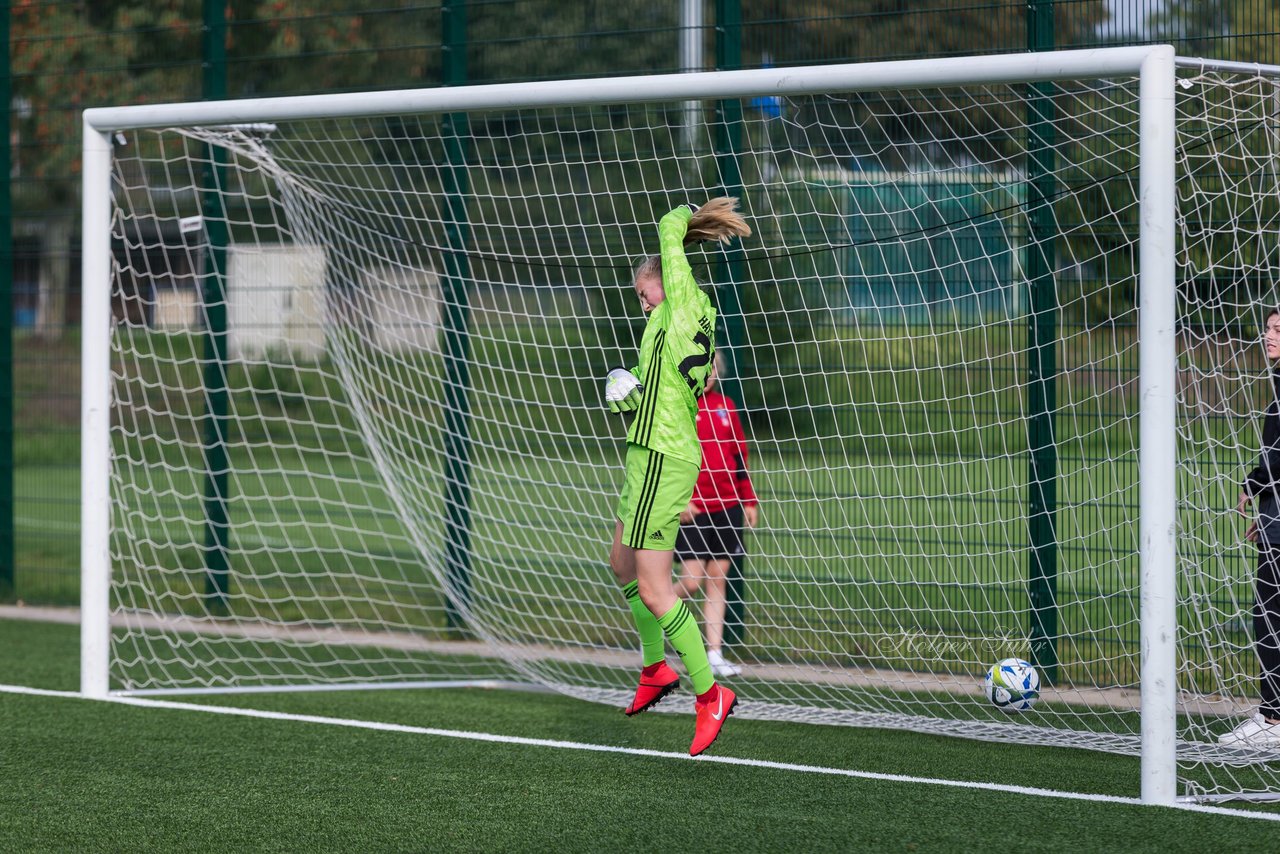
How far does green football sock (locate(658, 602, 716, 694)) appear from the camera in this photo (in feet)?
16.2

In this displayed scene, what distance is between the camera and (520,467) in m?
7.20

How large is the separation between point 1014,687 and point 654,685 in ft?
4.37

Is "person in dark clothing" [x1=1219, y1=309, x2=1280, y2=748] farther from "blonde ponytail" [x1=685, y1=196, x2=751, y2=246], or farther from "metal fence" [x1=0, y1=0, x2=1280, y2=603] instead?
"blonde ponytail" [x1=685, y1=196, x2=751, y2=246]

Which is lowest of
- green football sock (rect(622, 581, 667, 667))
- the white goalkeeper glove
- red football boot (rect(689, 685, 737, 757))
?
red football boot (rect(689, 685, 737, 757))

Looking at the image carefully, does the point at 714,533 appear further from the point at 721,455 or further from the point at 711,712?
the point at 711,712

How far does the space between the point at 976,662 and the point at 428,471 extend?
285 cm

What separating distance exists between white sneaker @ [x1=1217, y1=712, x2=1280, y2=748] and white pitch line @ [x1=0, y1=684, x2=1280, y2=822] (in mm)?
669

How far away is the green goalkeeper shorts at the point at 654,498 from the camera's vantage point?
4945 mm

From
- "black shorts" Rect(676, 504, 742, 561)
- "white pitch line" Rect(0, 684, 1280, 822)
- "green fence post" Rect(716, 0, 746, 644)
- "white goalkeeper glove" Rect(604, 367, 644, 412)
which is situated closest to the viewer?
"white pitch line" Rect(0, 684, 1280, 822)

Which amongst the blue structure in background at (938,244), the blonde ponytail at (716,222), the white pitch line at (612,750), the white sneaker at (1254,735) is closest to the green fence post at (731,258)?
the blue structure in background at (938,244)

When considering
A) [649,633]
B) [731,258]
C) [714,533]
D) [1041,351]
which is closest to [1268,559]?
[1041,351]

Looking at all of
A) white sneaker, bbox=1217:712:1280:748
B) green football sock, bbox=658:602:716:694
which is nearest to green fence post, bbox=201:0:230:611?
green football sock, bbox=658:602:716:694

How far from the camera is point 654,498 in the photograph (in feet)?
16.2

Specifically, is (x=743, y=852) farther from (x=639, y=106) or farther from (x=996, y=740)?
(x=639, y=106)
